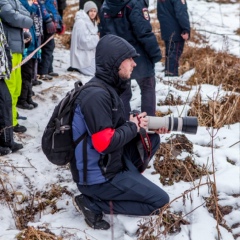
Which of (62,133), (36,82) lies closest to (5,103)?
(62,133)

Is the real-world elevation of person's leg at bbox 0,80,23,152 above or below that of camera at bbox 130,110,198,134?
below

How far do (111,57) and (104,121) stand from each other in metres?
0.45

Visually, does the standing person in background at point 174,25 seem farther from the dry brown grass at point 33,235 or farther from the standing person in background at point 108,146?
the dry brown grass at point 33,235

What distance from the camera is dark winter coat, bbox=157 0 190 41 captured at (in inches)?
238

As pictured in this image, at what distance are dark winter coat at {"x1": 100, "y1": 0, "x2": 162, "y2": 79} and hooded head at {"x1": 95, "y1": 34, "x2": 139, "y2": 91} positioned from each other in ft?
4.01

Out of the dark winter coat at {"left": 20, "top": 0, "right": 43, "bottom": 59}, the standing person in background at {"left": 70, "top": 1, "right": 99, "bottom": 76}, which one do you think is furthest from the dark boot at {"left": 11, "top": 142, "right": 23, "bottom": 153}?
the standing person in background at {"left": 70, "top": 1, "right": 99, "bottom": 76}

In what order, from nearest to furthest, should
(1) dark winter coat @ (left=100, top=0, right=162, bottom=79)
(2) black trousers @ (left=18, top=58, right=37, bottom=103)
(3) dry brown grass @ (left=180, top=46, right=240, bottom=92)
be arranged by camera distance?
(1) dark winter coat @ (left=100, top=0, right=162, bottom=79) → (2) black trousers @ (left=18, top=58, right=37, bottom=103) → (3) dry brown grass @ (left=180, top=46, right=240, bottom=92)

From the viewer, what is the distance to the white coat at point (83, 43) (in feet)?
22.0

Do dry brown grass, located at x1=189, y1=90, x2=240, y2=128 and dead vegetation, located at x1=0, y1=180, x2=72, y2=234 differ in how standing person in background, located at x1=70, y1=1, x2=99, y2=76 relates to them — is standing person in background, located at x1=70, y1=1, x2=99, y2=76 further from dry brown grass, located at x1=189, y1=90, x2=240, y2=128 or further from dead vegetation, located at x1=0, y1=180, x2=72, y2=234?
dead vegetation, located at x1=0, y1=180, x2=72, y2=234

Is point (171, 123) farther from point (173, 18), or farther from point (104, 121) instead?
point (173, 18)

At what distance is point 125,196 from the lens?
297 centimetres

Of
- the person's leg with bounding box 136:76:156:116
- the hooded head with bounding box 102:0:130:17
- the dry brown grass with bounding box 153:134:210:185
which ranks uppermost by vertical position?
the hooded head with bounding box 102:0:130:17

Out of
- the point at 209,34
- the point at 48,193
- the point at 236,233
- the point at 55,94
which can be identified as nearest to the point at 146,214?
the point at 236,233

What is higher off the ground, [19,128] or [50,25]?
[50,25]
